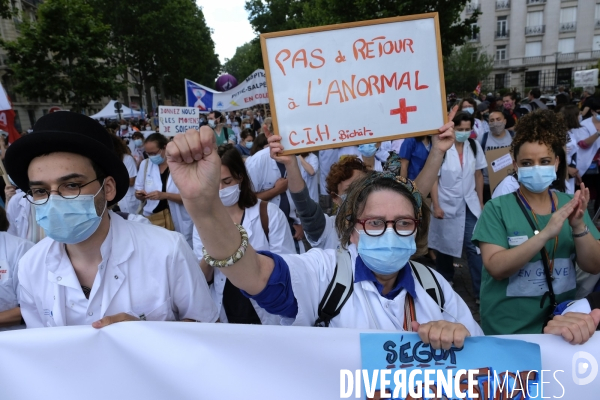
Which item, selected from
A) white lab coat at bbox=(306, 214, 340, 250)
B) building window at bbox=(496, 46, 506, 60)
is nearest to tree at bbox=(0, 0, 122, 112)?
white lab coat at bbox=(306, 214, 340, 250)

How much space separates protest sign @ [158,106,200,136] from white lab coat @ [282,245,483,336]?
6.73m

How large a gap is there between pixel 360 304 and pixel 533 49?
57.8 meters

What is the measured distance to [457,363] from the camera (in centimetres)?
149

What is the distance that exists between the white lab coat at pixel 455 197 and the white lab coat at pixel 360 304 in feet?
9.53

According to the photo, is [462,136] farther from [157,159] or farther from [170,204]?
[157,159]

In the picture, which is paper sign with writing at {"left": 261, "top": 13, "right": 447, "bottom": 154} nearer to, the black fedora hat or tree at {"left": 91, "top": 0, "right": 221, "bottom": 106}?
the black fedora hat

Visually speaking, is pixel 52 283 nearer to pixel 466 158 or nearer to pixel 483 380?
pixel 483 380

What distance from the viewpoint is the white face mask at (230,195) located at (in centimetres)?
301

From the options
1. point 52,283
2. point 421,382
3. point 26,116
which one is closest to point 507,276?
point 421,382

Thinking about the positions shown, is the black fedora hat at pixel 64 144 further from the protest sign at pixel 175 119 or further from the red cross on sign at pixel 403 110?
the protest sign at pixel 175 119

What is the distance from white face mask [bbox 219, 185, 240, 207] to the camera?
301cm

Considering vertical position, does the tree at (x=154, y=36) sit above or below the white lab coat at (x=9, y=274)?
above

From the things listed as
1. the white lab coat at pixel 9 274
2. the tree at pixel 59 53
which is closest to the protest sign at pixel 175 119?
the white lab coat at pixel 9 274

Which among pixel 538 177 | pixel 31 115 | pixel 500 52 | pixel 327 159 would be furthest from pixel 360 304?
pixel 500 52
